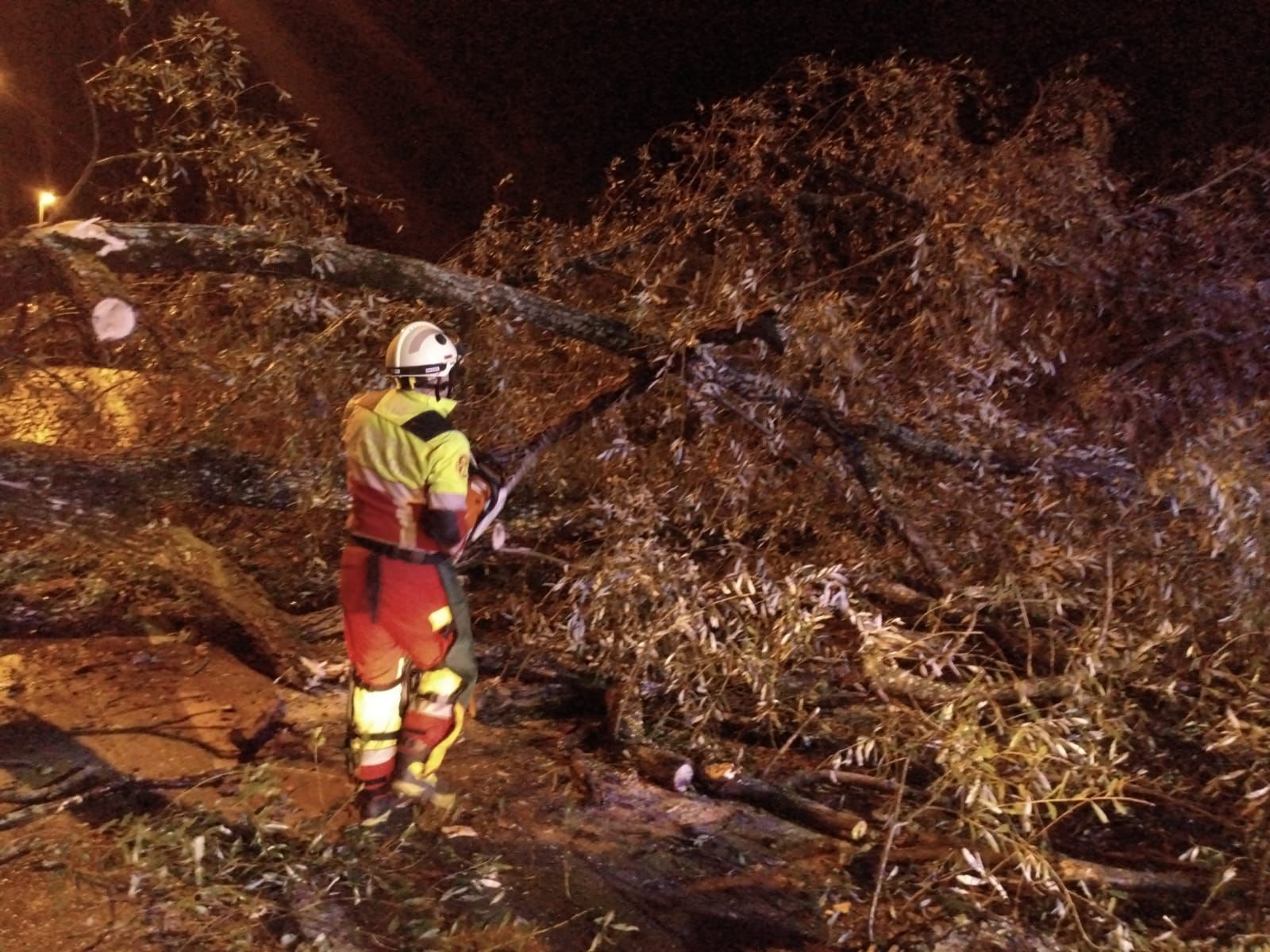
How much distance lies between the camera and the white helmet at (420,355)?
112 inches

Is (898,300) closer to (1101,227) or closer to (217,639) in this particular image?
(1101,227)

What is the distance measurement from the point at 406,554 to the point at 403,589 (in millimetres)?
101

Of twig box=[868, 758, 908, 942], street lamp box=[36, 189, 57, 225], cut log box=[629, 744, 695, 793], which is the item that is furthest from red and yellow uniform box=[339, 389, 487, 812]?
street lamp box=[36, 189, 57, 225]

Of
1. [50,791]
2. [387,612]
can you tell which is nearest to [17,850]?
[50,791]

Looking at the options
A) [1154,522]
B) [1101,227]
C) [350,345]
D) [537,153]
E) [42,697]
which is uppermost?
[537,153]

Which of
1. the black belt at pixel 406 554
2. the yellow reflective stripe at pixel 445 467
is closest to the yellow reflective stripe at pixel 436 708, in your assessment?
the black belt at pixel 406 554

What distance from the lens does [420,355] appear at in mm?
2842

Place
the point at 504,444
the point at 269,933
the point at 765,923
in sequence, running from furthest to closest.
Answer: the point at 504,444 → the point at 765,923 → the point at 269,933

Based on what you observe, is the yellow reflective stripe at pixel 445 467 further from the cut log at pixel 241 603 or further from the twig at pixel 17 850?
the twig at pixel 17 850

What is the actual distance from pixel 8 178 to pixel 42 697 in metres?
4.39

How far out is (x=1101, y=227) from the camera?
500 centimetres

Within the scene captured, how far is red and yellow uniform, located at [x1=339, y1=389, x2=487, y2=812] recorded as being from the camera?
279 cm

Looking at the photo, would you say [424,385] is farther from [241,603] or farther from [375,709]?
[241,603]

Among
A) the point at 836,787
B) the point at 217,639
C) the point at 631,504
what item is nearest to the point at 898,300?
the point at 631,504
